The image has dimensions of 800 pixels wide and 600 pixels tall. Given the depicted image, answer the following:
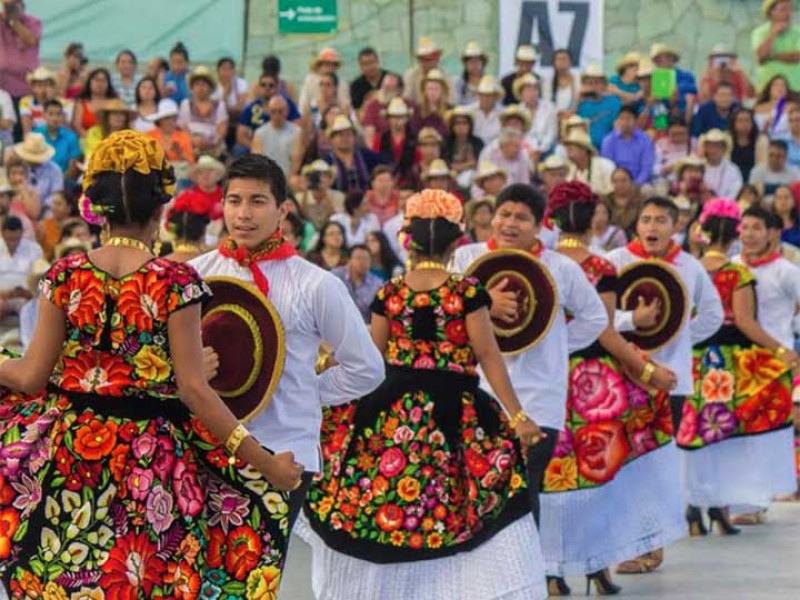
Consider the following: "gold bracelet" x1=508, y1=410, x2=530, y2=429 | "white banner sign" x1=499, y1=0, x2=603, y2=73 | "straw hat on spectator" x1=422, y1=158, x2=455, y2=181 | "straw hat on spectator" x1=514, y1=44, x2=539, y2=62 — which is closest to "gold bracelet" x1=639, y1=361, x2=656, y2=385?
"gold bracelet" x1=508, y1=410, x2=530, y2=429

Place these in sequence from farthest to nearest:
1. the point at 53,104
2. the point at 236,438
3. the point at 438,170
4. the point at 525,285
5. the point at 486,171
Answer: the point at 486,171
the point at 438,170
the point at 53,104
the point at 525,285
the point at 236,438

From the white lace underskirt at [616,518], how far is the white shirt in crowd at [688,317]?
0.46 m

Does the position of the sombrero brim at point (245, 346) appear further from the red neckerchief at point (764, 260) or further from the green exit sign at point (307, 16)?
the green exit sign at point (307, 16)

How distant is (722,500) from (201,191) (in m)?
4.87

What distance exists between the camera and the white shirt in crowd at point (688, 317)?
422 inches

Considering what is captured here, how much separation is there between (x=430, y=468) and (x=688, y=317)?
8.90 ft

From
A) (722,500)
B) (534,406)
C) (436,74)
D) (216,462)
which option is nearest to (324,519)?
(534,406)

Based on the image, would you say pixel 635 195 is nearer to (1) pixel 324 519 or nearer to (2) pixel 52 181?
(2) pixel 52 181

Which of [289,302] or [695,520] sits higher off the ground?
[289,302]

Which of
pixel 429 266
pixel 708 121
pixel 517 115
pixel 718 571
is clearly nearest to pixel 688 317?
pixel 718 571

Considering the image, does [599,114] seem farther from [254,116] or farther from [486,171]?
[254,116]

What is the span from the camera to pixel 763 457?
12.5 m

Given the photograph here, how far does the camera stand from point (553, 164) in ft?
56.7

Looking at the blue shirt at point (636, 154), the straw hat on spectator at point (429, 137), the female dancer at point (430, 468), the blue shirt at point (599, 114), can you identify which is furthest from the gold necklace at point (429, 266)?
the blue shirt at point (599, 114)
